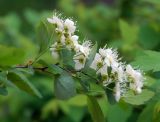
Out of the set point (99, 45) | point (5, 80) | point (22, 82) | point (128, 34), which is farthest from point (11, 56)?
point (99, 45)

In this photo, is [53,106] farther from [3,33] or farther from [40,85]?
[3,33]

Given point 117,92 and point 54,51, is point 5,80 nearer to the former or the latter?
point 54,51

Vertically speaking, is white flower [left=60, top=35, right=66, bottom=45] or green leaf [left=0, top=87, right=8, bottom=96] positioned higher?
white flower [left=60, top=35, right=66, bottom=45]

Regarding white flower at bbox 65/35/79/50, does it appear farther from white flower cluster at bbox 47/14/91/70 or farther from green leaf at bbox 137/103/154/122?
green leaf at bbox 137/103/154/122

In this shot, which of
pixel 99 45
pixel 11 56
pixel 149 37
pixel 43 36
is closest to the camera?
pixel 11 56

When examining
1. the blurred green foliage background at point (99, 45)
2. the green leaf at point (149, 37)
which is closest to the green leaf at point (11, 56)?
the blurred green foliage background at point (99, 45)

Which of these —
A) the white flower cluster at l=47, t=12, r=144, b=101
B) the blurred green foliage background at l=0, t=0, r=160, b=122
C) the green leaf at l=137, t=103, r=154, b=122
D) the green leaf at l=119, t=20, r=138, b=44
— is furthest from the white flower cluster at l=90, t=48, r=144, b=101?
the green leaf at l=119, t=20, r=138, b=44

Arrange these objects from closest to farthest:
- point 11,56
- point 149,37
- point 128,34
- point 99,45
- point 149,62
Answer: point 11,56, point 149,62, point 149,37, point 128,34, point 99,45
